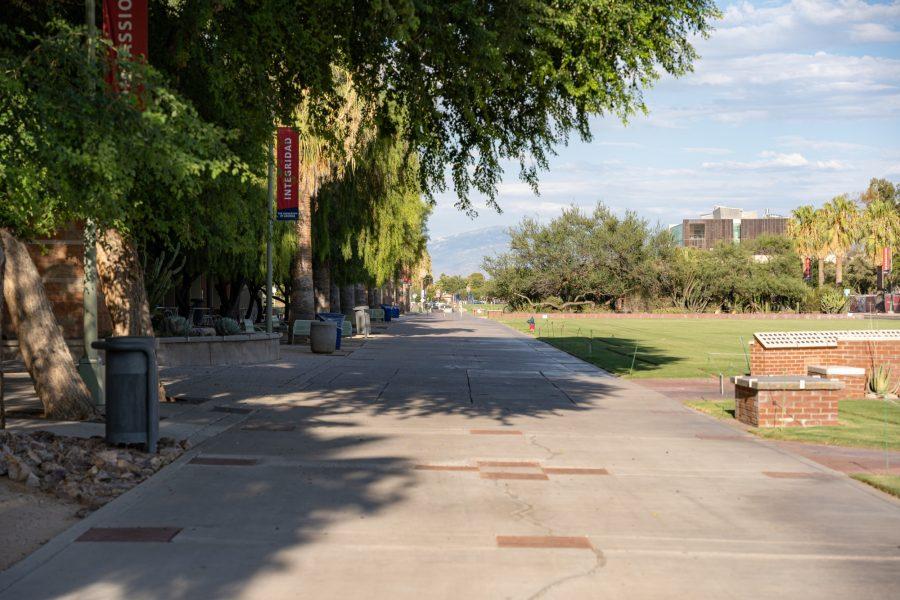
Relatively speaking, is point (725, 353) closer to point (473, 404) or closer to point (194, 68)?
point (473, 404)

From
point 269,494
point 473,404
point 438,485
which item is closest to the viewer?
point 269,494

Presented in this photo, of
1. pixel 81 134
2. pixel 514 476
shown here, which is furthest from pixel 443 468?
pixel 81 134

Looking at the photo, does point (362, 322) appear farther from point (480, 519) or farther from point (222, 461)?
point (480, 519)

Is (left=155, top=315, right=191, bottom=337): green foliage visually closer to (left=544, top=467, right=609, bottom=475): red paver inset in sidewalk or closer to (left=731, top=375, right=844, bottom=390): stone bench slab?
(left=731, top=375, right=844, bottom=390): stone bench slab

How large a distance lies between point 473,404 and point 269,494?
870 centimetres

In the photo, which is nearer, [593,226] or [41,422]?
[41,422]

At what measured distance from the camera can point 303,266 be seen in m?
34.8

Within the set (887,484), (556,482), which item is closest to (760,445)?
(887,484)

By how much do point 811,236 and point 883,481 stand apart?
96545 mm

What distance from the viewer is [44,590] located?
607cm

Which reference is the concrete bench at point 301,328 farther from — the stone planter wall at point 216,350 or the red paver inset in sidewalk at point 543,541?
the red paver inset in sidewalk at point 543,541

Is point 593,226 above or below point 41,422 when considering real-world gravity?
above

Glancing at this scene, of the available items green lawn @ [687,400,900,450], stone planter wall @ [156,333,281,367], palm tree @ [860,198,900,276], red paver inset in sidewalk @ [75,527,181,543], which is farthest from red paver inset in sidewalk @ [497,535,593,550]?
palm tree @ [860,198,900,276]

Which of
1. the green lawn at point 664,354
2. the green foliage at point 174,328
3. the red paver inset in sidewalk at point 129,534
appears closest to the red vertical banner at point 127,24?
the red paver inset in sidewalk at point 129,534
